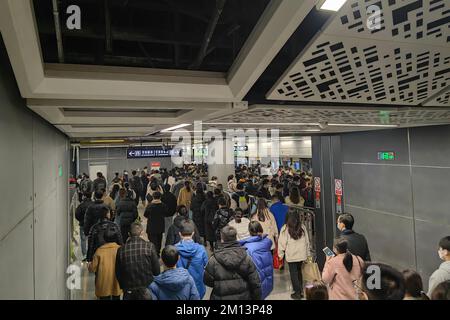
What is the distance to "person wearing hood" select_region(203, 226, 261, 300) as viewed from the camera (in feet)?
8.23

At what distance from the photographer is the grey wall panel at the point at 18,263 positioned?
151cm

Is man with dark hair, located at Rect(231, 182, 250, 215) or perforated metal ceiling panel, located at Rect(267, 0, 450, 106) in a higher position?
perforated metal ceiling panel, located at Rect(267, 0, 450, 106)

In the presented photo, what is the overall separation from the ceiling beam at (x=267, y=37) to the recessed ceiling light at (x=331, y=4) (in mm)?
45

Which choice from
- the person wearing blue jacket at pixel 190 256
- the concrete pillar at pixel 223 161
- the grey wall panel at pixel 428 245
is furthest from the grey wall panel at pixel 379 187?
the concrete pillar at pixel 223 161

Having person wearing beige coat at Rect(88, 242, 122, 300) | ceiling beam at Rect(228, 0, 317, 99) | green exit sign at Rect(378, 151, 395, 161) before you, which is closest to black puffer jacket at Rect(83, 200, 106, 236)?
person wearing beige coat at Rect(88, 242, 122, 300)

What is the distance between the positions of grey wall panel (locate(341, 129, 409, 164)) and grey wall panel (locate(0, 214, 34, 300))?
17.2ft

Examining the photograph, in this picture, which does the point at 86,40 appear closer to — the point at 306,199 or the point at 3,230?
the point at 3,230

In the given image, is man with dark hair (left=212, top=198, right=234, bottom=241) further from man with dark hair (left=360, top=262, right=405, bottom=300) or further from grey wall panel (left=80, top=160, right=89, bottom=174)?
grey wall panel (left=80, top=160, right=89, bottom=174)

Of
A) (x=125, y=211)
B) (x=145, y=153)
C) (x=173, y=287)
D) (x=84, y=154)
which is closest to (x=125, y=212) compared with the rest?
(x=125, y=211)

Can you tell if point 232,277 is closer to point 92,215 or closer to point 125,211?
point 92,215

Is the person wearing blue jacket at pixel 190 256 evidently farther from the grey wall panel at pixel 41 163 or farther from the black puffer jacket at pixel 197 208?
the black puffer jacket at pixel 197 208

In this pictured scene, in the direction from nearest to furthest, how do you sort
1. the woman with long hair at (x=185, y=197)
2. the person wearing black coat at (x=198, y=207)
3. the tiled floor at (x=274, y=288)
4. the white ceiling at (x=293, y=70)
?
the white ceiling at (x=293, y=70)
the tiled floor at (x=274, y=288)
the person wearing black coat at (x=198, y=207)
the woman with long hair at (x=185, y=197)

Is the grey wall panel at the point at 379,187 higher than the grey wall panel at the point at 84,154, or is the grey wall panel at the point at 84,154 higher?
the grey wall panel at the point at 84,154
